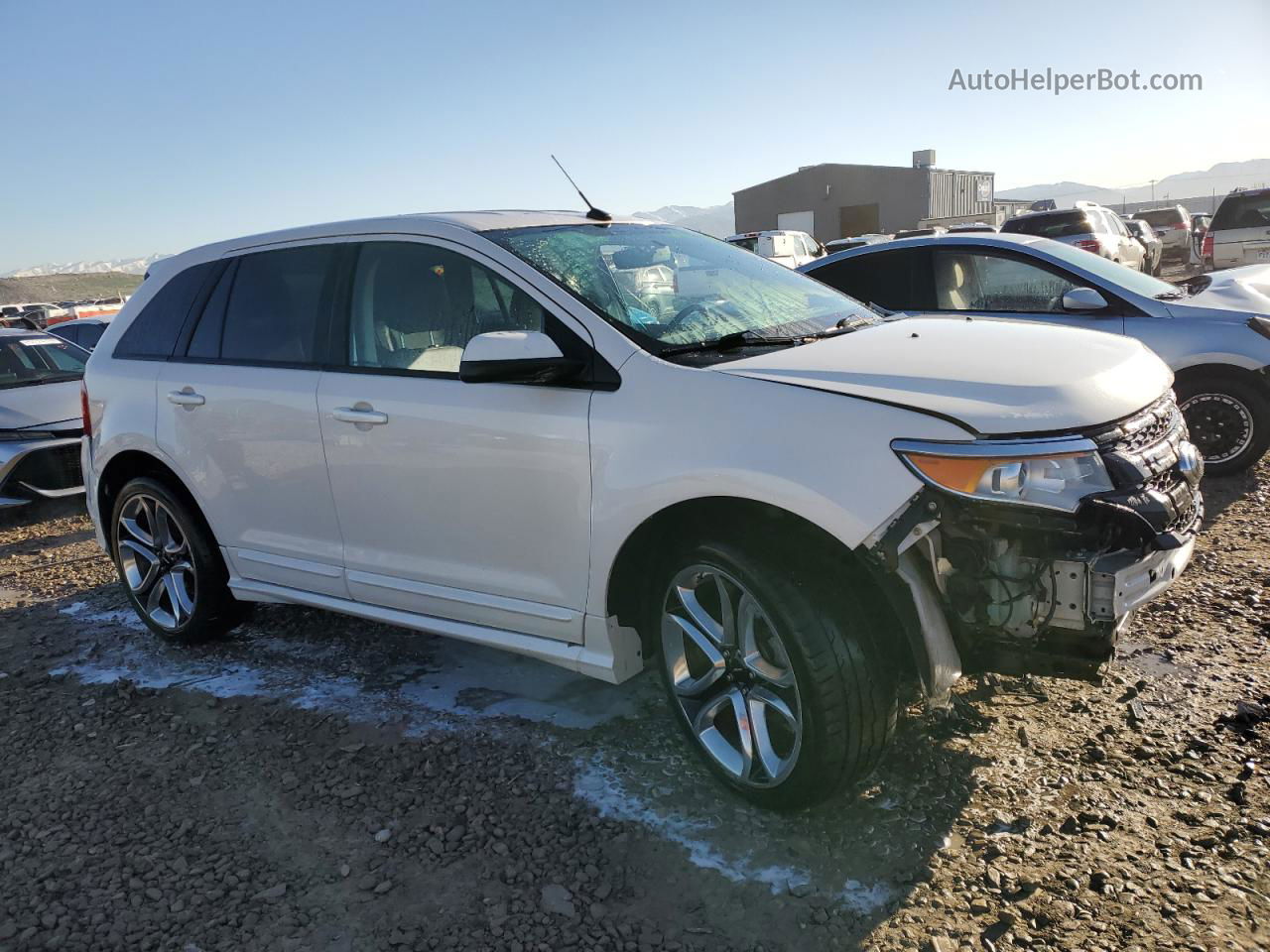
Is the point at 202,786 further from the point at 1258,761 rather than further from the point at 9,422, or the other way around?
the point at 9,422

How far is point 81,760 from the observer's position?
3.65m

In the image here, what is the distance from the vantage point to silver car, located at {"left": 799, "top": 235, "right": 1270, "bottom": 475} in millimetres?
5914

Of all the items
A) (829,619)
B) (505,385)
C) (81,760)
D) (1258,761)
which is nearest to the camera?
(829,619)

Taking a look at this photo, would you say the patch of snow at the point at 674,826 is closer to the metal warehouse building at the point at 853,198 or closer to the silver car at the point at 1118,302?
the silver car at the point at 1118,302

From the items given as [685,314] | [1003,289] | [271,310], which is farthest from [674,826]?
[1003,289]

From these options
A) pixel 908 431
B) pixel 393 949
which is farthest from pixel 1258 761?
pixel 393 949

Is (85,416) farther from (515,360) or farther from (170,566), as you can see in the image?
(515,360)

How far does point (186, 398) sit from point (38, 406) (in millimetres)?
4521

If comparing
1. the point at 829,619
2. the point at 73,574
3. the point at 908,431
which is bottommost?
the point at 73,574

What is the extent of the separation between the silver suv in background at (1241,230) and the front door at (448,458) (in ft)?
52.4

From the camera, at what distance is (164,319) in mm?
4617

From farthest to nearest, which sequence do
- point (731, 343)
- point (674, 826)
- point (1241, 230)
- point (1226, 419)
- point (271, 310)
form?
1. point (1241, 230)
2. point (1226, 419)
3. point (271, 310)
4. point (731, 343)
5. point (674, 826)

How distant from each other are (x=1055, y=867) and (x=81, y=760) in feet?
11.3

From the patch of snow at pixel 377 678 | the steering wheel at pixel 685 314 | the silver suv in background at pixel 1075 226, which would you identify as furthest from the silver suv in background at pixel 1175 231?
the patch of snow at pixel 377 678
